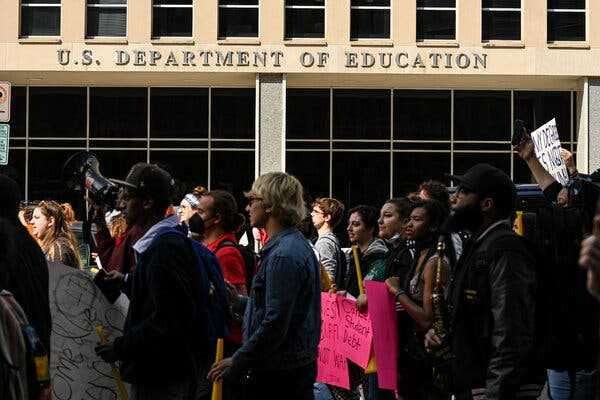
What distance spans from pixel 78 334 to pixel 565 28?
32020 millimetres

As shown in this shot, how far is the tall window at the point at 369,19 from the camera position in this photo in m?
38.4

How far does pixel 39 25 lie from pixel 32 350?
33126 millimetres

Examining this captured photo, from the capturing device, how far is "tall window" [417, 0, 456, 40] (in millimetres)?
38469

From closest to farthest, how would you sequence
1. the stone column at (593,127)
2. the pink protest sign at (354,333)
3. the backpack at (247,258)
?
the backpack at (247,258), the pink protest sign at (354,333), the stone column at (593,127)

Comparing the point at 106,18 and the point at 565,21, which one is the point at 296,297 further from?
the point at 565,21

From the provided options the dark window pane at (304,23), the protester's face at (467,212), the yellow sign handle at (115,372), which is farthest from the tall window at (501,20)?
the protester's face at (467,212)

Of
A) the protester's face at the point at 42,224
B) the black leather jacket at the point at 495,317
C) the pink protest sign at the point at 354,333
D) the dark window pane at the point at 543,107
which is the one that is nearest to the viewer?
the black leather jacket at the point at 495,317

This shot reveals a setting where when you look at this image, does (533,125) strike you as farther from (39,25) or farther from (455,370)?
(455,370)

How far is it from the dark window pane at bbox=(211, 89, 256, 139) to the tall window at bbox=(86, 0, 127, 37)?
3.17 metres

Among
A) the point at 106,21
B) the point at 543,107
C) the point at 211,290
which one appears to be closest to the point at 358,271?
the point at 211,290

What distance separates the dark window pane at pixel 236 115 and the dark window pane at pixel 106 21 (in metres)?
3.14

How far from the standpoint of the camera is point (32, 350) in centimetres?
599

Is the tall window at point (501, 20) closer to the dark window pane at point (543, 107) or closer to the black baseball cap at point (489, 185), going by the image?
the dark window pane at point (543, 107)

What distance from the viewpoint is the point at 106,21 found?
126 ft
